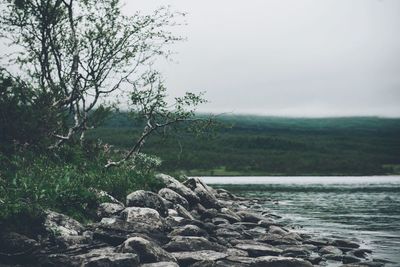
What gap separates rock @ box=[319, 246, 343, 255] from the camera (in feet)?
57.0

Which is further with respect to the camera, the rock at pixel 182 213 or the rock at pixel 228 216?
the rock at pixel 228 216

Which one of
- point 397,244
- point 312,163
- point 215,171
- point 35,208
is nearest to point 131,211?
point 35,208

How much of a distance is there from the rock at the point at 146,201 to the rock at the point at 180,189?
3896 mm

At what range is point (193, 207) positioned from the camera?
22.4m

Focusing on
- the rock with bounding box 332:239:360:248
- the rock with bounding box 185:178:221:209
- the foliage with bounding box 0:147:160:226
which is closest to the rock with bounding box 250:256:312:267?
the foliage with bounding box 0:147:160:226

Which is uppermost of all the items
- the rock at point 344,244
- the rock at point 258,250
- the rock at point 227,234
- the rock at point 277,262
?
the rock at point 277,262

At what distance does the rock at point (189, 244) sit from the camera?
549 inches

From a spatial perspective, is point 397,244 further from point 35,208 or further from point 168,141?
point 35,208

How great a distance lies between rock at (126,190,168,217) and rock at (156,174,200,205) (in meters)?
3.90

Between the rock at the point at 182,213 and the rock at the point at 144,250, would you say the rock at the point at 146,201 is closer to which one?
the rock at the point at 182,213

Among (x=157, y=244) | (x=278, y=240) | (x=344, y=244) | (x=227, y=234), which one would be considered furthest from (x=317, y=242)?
(x=157, y=244)

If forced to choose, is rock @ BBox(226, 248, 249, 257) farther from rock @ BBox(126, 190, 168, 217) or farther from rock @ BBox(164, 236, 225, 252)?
rock @ BBox(126, 190, 168, 217)

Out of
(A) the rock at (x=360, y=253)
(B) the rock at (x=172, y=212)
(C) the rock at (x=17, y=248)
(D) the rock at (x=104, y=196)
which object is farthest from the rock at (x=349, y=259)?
(C) the rock at (x=17, y=248)

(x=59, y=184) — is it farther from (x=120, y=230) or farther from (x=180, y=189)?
(x=180, y=189)
